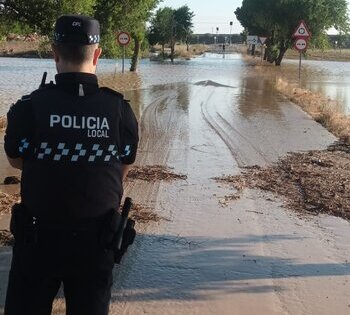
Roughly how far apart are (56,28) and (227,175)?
5.65 meters

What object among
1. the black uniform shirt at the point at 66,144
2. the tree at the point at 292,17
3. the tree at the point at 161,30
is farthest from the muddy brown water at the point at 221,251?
the tree at the point at 161,30

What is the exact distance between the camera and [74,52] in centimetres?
260

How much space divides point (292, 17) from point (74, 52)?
4852 centimetres

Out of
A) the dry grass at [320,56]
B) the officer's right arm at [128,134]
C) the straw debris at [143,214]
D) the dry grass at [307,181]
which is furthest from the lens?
the dry grass at [320,56]

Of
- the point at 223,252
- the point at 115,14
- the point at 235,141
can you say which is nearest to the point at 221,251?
the point at 223,252

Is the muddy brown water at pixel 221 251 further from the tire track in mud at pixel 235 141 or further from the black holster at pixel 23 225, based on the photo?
the black holster at pixel 23 225

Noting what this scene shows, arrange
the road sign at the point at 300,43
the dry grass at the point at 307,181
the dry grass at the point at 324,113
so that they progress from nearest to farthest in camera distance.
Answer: the dry grass at the point at 307,181 < the dry grass at the point at 324,113 < the road sign at the point at 300,43

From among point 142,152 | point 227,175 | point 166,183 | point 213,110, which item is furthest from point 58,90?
point 213,110

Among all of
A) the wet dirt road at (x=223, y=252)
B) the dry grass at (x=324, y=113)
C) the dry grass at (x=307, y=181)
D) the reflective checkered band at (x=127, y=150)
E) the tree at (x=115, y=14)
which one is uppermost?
the tree at (x=115, y=14)

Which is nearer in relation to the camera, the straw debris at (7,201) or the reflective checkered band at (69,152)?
the reflective checkered band at (69,152)

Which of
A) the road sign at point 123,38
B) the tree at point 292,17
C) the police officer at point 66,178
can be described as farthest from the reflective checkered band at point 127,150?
the tree at point 292,17

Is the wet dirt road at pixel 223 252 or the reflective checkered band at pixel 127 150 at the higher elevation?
the reflective checkered band at pixel 127 150

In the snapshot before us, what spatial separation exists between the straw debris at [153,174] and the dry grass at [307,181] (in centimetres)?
67

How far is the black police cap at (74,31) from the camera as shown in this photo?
8.48 ft
